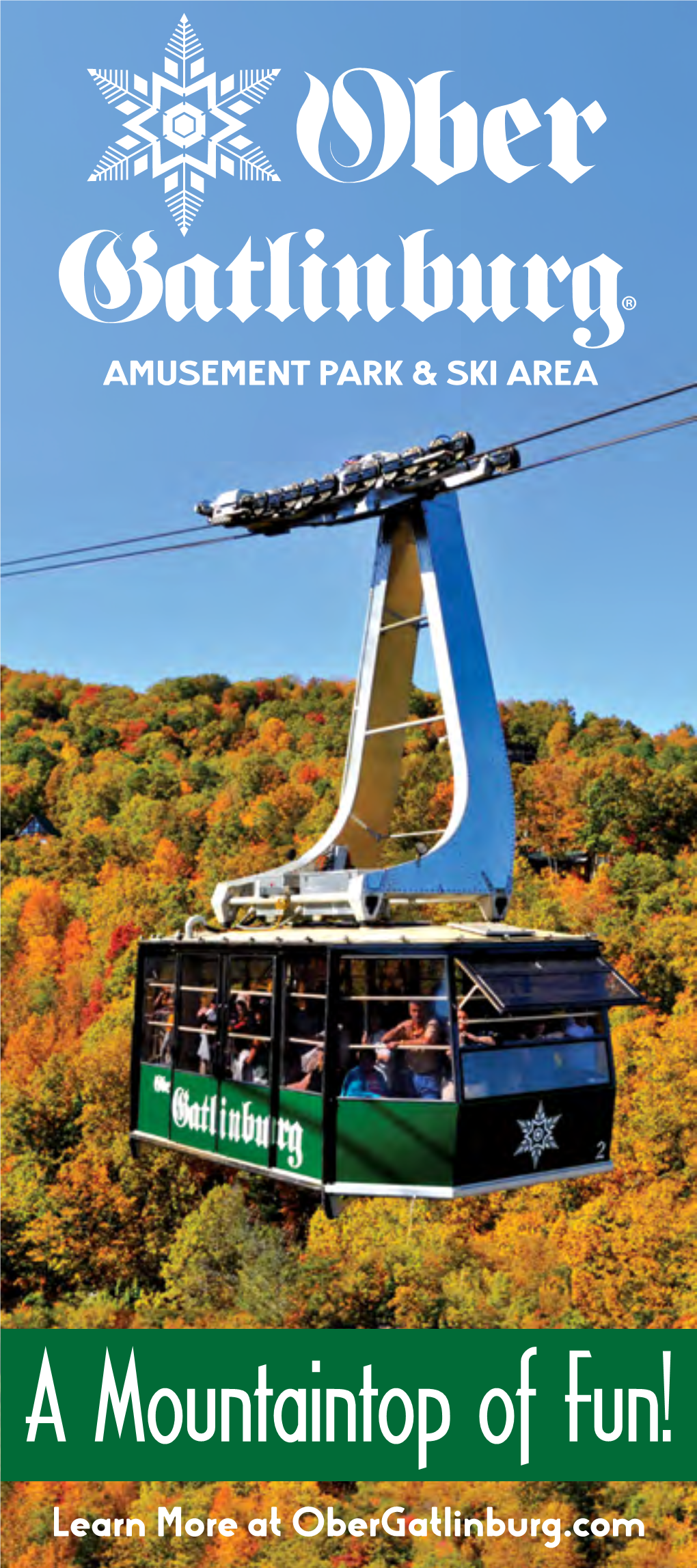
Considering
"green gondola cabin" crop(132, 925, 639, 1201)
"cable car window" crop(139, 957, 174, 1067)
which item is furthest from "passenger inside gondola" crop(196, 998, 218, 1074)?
"cable car window" crop(139, 957, 174, 1067)

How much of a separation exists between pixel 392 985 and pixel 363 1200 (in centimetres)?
3702

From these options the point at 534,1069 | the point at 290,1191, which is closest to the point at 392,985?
the point at 534,1069

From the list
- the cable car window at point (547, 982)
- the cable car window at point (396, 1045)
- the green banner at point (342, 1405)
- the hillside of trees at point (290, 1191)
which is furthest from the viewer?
the hillside of trees at point (290, 1191)

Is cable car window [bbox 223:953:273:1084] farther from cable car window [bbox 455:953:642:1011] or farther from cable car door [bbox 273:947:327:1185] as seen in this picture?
cable car window [bbox 455:953:642:1011]

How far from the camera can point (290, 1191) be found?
5156 centimetres

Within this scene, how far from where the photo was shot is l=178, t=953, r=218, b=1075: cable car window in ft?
34.8

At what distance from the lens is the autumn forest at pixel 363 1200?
38.1 metres

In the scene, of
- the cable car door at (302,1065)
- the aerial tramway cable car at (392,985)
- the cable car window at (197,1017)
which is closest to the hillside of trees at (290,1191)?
the cable car window at (197,1017)

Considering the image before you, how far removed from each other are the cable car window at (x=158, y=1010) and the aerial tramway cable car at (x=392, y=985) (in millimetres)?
23

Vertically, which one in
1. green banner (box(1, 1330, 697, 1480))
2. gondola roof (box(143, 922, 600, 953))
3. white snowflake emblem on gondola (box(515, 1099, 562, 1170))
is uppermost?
gondola roof (box(143, 922, 600, 953))

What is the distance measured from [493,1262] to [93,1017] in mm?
30600

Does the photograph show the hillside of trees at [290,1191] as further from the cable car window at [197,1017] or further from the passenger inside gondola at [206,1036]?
the passenger inside gondola at [206,1036]

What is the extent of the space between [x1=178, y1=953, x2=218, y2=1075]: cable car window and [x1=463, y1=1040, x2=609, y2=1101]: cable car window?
2.61 m

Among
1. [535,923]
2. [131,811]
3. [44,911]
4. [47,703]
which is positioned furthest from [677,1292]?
[47,703]
